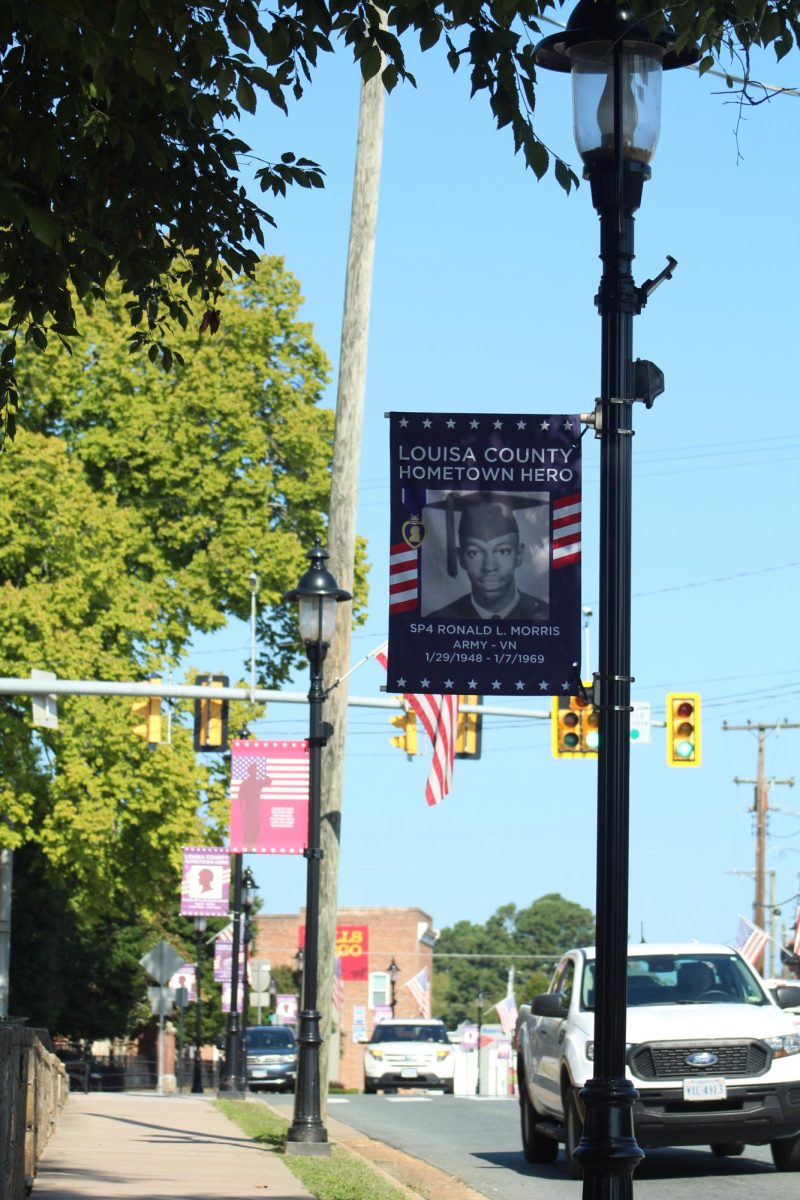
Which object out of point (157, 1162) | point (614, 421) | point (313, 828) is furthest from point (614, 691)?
point (313, 828)

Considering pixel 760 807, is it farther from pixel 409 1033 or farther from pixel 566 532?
pixel 566 532

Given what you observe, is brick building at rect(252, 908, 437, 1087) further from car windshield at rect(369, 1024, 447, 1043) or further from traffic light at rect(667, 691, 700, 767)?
traffic light at rect(667, 691, 700, 767)

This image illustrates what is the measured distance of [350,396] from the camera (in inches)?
717

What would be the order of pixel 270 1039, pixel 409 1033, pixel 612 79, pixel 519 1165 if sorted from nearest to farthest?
1. pixel 612 79
2. pixel 519 1165
3. pixel 409 1033
4. pixel 270 1039

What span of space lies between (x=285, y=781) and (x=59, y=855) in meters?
10.8

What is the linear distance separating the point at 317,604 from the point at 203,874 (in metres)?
15.8

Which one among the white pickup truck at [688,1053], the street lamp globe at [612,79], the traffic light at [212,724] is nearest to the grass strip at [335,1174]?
the white pickup truck at [688,1053]

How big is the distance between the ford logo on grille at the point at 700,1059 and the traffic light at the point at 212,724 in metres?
14.2

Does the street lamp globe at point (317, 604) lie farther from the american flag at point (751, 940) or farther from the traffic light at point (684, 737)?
the american flag at point (751, 940)

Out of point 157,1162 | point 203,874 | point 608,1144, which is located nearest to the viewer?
point 608,1144

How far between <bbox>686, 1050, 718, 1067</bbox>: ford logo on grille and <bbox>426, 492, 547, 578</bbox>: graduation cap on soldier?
22.8ft

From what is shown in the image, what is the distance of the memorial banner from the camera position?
8070 millimetres

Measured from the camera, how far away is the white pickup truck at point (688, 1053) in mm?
13781

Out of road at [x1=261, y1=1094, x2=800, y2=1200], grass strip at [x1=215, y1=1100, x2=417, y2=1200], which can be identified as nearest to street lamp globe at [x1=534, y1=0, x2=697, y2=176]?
grass strip at [x1=215, y1=1100, x2=417, y2=1200]
